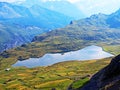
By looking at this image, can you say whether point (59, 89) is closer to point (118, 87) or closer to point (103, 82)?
→ point (103, 82)

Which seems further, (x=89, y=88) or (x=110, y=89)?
(x=89, y=88)

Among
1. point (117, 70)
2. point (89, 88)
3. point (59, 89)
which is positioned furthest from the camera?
point (59, 89)

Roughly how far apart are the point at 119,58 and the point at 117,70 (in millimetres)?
5837

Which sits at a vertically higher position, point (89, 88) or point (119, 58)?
point (119, 58)

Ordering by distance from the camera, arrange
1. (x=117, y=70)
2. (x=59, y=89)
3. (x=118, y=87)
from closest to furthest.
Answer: (x=118, y=87)
(x=117, y=70)
(x=59, y=89)

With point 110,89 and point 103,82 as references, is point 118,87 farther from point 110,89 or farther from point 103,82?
point 103,82

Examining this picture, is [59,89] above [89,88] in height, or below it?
below

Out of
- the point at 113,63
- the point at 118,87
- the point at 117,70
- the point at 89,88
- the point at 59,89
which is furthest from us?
the point at 59,89

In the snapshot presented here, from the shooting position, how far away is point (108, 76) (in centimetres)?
6881

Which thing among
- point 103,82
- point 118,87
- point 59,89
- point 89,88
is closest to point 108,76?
point 103,82

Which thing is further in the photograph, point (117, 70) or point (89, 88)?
point (89, 88)

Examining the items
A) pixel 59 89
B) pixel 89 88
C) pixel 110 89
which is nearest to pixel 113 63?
pixel 89 88

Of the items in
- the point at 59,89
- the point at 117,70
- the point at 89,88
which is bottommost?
the point at 59,89

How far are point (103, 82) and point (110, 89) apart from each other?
13.4 meters
